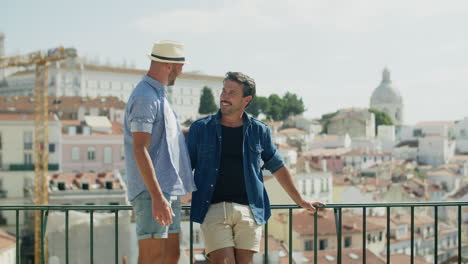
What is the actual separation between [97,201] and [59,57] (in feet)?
123

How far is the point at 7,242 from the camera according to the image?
1033 inches

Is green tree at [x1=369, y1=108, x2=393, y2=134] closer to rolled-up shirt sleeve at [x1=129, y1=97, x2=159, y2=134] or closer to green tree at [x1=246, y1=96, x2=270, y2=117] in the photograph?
green tree at [x1=246, y1=96, x2=270, y2=117]

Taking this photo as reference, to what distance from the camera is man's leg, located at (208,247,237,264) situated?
11.4 ft

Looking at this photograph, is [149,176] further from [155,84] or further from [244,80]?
[244,80]

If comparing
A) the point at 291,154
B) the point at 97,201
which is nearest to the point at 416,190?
the point at 291,154

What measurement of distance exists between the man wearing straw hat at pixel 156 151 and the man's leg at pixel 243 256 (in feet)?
1.38

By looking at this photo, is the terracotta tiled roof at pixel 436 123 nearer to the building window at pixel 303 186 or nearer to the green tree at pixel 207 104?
the green tree at pixel 207 104

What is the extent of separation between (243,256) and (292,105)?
110258mm

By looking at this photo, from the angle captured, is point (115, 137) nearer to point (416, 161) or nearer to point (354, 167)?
point (354, 167)

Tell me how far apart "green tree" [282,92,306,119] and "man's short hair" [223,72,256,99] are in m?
109

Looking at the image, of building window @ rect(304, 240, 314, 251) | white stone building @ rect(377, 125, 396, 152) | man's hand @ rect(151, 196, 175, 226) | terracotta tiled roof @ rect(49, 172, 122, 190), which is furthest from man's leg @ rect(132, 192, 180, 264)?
white stone building @ rect(377, 125, 396, 152)

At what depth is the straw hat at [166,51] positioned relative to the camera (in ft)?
10.6

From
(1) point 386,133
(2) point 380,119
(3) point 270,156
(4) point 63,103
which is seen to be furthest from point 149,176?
(2) point 380,119

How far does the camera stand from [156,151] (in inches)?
127
